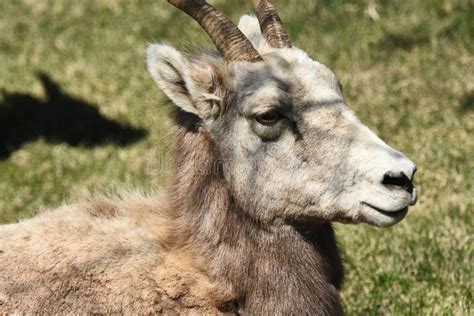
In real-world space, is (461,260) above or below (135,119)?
above

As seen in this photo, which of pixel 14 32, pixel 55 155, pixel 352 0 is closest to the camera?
pixel 55 155

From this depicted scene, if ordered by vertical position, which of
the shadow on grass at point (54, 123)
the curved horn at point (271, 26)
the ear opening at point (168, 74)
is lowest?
the shadow on grass at point (54, 123)

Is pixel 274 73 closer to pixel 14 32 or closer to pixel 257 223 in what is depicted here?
pixel 257 223

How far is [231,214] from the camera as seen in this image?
5180mm

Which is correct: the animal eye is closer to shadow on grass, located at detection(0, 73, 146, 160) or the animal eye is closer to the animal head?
the animal head

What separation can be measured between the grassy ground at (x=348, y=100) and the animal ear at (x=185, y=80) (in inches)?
20.1

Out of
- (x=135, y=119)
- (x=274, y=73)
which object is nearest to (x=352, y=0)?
(x=135, y=119)

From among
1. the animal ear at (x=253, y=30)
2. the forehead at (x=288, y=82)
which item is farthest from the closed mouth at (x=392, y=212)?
the animal ear at (x=253, y=30)

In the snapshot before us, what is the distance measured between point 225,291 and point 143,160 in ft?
14.9

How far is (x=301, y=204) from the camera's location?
16.4 ft

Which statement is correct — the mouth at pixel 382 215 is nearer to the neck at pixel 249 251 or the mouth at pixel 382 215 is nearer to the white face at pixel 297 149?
the white face at pixel 297 149

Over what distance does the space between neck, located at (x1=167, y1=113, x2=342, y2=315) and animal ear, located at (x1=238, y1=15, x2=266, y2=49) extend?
788 mm

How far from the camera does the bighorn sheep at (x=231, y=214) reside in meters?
4.97

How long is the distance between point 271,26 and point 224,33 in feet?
1.78
